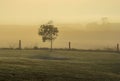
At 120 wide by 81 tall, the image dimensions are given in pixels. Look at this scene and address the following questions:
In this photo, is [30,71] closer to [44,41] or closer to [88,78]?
[88,78]

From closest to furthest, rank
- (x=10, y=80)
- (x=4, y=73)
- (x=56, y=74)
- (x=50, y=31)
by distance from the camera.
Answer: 1. (x=10, y=80)
2. (x=4, y=73)
3. (x=56, y=74)
4. (x=50, y=31)

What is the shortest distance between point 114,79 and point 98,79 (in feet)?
4.68

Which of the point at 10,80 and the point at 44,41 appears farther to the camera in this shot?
the point at 44,41

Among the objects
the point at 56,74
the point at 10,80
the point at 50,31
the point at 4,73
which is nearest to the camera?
the point at 10,80

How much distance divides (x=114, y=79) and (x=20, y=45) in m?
39.0

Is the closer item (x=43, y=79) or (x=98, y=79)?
(x=43, y=79)

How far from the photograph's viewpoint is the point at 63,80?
24.2 m

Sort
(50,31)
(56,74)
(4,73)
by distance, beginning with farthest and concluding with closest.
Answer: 1. (50,31)
2. (56,74)
3. (4,73)

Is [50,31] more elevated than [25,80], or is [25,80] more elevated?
[50,31]

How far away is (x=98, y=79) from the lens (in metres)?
25.7

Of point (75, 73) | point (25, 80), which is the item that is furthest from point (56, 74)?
point (25, 80)

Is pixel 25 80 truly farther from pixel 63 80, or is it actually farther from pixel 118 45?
pixel 118 45

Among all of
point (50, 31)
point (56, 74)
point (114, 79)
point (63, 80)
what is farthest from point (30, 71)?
point (50, 31)

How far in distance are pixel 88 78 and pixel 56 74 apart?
2405mm
